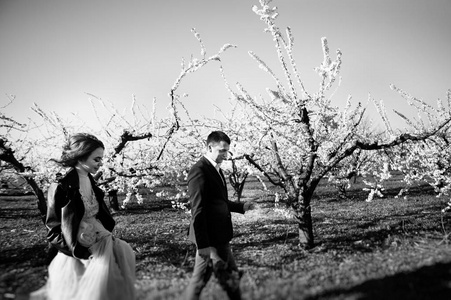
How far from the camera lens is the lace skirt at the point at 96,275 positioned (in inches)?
130

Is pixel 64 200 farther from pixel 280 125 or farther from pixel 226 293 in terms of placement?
pixel 280 125

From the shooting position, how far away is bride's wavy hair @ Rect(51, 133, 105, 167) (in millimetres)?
3912

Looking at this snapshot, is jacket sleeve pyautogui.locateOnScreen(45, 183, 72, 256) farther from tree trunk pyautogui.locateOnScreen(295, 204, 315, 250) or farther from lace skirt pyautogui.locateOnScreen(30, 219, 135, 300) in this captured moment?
tree trunk pyautogui.locateOnScreen(295, 204, 315, 250)

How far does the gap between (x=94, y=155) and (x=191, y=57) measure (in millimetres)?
5813

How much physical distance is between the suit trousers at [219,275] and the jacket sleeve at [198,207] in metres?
0.29

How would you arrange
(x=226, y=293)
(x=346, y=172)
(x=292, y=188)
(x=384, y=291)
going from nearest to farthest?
(x=384, y=291)
(x=226, y=293)
(x=292, y=188)
(x=346, y=172)

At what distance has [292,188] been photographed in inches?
340

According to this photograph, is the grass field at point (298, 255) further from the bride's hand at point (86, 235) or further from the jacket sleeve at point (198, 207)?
the bride's hand at point (86, 235)

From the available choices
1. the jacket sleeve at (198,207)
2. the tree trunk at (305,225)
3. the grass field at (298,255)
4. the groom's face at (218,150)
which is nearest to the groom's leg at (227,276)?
the grass field at (298,255)

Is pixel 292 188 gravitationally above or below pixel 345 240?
above

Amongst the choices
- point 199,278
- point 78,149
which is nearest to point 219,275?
point 199,278

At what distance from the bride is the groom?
0.98 m

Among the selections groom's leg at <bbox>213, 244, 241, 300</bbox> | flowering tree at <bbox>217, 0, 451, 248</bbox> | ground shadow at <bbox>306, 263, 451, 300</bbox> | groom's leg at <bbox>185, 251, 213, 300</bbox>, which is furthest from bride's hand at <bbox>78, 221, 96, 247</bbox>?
flowering tree at <bbox>217, 0, 451, 248</bbox>

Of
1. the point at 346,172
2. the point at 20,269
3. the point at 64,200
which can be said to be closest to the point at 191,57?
the point at 64,200
